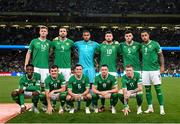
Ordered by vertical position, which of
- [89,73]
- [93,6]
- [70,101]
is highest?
[93,6]

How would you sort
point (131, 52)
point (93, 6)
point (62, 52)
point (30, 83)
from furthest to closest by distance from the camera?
point (93, 6)
point (62, 52)
point (131, 52)
point (30, 83)

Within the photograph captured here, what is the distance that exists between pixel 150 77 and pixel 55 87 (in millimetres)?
2418

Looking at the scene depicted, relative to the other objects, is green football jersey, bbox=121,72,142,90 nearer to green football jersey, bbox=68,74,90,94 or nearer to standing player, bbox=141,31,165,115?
standing player, bbox=141,31,165,115

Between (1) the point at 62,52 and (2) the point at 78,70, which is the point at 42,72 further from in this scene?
(2) the point at 78,70

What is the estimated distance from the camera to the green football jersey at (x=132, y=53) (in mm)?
10820

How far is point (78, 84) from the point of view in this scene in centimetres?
1039

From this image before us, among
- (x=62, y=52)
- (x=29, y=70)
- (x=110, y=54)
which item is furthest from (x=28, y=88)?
(x=110, y=54)

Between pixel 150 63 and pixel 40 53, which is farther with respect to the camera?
pixel 40 53

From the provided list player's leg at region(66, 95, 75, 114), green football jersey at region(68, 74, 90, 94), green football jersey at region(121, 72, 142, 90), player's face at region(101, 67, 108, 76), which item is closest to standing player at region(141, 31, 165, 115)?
green football jersey at region(121, 72, 142, 90)

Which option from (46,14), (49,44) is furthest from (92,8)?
(49,44)

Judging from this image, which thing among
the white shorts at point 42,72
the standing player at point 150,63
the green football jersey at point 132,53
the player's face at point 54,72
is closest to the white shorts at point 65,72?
the white shorts at point 42,72

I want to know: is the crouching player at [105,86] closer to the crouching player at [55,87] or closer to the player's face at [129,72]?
the player's face at [129,72]

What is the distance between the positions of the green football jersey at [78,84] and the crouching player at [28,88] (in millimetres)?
842

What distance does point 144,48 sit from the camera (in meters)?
10.7
